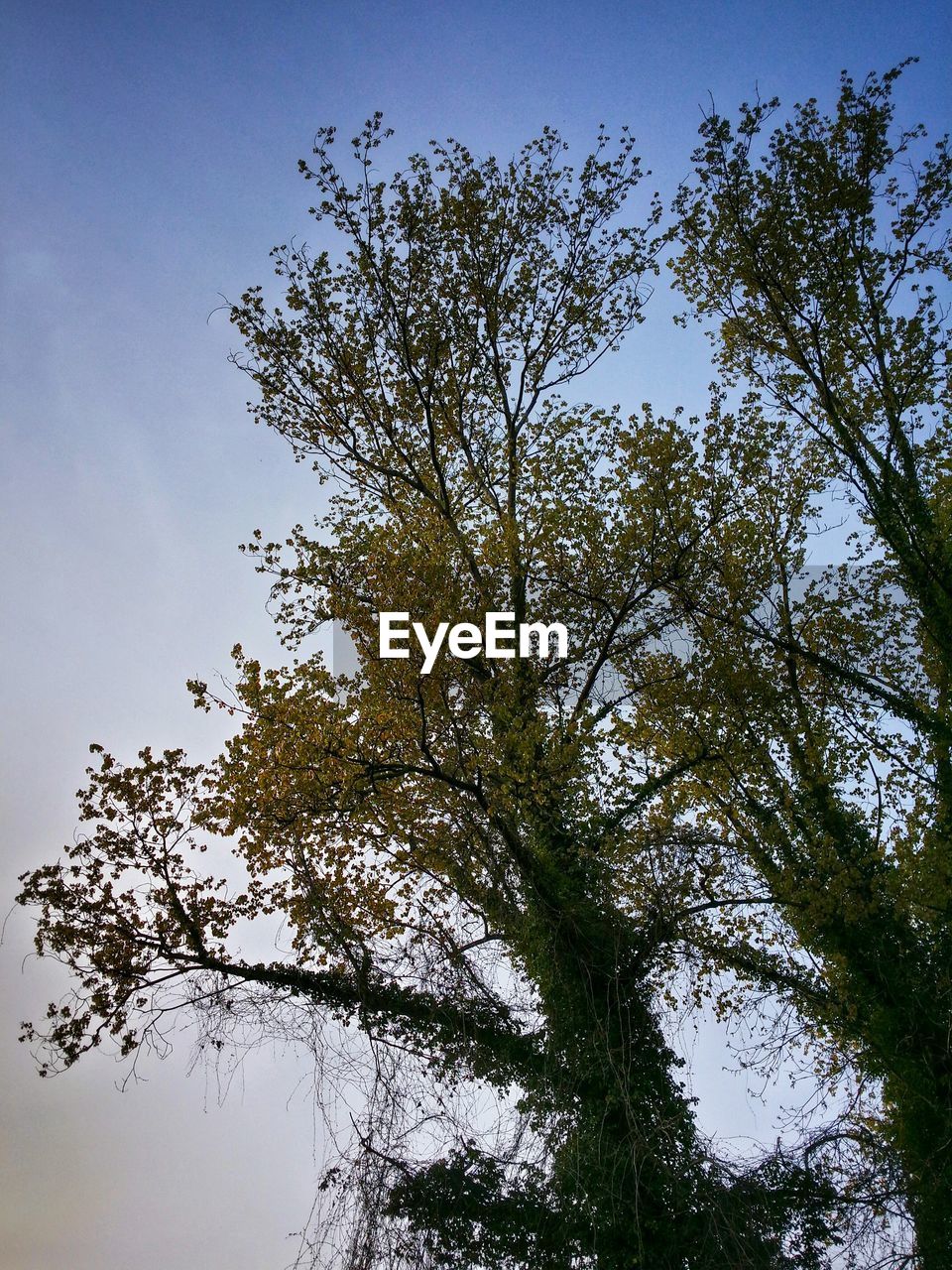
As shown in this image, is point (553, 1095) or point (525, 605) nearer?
point (553, 1095)

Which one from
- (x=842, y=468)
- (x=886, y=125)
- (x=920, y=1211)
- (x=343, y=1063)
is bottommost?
(x=920, y=1211)

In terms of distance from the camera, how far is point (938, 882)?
998 centimetres

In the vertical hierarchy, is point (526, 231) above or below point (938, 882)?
above

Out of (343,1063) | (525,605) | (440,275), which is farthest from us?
(440,275)

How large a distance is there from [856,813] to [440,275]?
8.53 m

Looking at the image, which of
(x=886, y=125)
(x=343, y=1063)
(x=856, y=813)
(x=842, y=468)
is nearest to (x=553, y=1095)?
(x=343, y=1063)

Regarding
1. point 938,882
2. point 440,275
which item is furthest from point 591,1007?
point 440,275

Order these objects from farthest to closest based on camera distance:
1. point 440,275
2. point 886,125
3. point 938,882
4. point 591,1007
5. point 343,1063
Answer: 1. point 440,275
2. point 886,125
3. point 938,882
4. point 591,1007
5. point 343,1063

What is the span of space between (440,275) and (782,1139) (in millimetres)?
10491

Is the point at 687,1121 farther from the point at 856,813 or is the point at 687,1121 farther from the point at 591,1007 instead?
the point at 856,813

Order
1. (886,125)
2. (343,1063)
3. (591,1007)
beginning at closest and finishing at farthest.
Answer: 1. (343,1063)
2. (591,1007)
3. (886,125)

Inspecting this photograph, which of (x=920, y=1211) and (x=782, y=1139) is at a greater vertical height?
(x=782, y=1139)

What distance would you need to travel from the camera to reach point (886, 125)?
11219mm

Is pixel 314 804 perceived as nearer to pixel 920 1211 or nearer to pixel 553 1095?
pixel 553 1095
